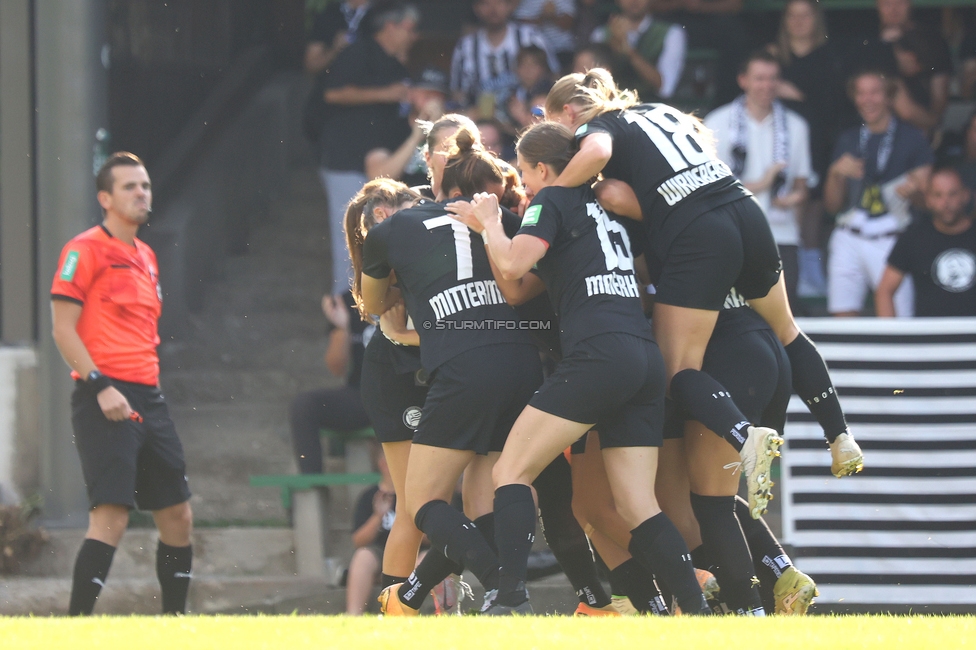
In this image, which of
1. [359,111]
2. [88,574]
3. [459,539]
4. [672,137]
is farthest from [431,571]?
[359,111]

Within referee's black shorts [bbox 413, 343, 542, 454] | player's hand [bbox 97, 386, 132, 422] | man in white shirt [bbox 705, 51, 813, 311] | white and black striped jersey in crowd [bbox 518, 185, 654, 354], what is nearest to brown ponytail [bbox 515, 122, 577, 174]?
white and black striped jersey in crowd [bbox 518, 185, 654, 354]

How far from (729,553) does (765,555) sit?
1.81 feet

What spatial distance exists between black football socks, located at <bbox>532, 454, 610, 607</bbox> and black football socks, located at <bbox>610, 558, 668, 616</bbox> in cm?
13

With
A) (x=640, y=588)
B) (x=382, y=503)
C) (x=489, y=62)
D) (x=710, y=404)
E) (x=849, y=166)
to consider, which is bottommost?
(x=382, y=503)

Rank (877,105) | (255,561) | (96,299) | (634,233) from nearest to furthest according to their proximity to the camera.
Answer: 1. (634,233)
2. (96,299)
3. (255,561)
4. (877,105)

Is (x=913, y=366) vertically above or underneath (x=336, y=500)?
above

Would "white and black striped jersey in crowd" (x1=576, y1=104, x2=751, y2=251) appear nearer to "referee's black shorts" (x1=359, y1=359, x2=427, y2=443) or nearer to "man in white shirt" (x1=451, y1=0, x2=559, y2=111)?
"referee's black shorts" (x1=359, y1=359, x2=427, y2=443)

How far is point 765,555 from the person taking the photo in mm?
5605

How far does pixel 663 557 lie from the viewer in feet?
15.7

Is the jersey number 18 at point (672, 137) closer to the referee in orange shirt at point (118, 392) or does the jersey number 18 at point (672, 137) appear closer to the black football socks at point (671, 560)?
the black football socks at point (671, 560)

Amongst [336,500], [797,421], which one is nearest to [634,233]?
[797,421]

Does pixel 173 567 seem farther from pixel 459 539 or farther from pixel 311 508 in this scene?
pixel 459 539

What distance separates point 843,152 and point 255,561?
4.95m

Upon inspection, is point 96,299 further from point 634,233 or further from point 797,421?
point 797,421
